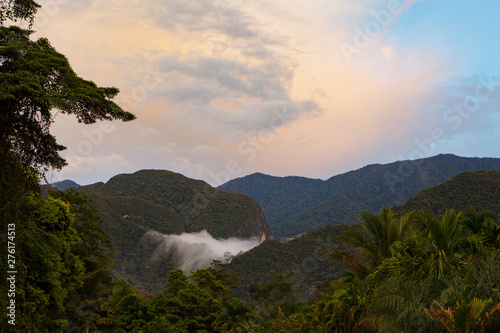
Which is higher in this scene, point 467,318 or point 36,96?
point 36,96

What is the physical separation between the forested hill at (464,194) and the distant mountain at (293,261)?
19.5 metres

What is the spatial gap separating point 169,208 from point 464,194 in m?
124

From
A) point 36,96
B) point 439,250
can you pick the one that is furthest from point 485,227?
point 36,96

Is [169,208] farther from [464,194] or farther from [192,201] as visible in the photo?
[464,194]

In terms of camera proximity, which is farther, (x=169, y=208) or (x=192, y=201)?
(x=192, y=201)

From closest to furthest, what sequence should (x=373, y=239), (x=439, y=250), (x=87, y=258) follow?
1. (x=439, y=250)
2. (x=373, y=239)
3. (x=87, y=258)

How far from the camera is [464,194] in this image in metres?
63.7

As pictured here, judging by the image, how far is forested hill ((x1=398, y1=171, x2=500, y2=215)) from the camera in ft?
192

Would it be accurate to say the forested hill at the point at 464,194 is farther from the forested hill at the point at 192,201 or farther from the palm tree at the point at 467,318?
the forested hill at the point at 192,201

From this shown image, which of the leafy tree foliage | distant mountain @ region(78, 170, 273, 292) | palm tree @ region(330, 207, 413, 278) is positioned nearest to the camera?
the leafy tree foliage

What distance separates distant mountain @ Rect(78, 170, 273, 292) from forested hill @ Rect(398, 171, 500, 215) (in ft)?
270

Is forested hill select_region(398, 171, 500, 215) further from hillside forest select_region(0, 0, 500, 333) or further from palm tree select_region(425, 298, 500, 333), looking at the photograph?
palm tree select_region(425, 298, 500, 333)

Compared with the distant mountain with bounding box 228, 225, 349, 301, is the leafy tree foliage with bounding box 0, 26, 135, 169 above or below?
above

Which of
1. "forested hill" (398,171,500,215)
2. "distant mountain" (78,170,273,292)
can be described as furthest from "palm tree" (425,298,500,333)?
"distant mountain" (78,170,273,292)
